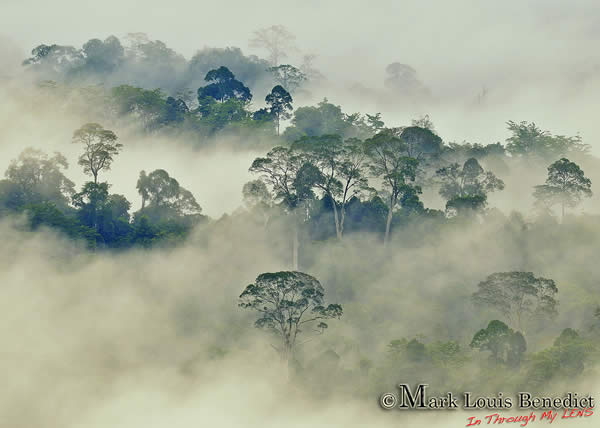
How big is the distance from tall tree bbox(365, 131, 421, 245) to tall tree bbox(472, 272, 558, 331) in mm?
14579

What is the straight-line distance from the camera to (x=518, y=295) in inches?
2936

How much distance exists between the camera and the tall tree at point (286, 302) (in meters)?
73.4

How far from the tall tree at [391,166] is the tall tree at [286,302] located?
15.7 meters

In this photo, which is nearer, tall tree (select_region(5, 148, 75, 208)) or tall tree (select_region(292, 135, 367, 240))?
tall tree (select_region(292, 135, 367, 240))

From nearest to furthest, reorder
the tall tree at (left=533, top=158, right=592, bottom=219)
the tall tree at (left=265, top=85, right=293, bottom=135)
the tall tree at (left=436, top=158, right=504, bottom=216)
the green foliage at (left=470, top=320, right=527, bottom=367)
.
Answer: the green foliage at (left=470, top=320, right=527, bottom=367) < the tall tree at (left=533, top=158, right=592, bottom=219) < the tall tree at (left=436, top=158, right=504, bottom=216) < the tall tree at (left=265, top=85, right=293, bottom=135)

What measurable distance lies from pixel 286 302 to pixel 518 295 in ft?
57.7

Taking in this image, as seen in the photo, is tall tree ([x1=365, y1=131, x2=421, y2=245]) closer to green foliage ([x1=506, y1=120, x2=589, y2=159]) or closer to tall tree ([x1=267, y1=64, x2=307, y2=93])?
green foliage ([x1=506, y1=120, x2=589, y2=159])

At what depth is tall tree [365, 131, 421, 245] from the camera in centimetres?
8906

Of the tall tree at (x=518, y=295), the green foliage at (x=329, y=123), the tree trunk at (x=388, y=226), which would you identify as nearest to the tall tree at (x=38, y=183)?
the tree trunk at (x=388, y=226)

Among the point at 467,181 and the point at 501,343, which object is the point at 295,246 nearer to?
the point at 467,181

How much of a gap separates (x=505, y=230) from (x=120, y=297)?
34.8m

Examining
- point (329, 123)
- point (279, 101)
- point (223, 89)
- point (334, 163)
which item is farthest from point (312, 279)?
point (223, 89)

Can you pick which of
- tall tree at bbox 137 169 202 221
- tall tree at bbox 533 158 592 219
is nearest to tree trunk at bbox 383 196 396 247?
tall tree at bbox 533 158 592 219

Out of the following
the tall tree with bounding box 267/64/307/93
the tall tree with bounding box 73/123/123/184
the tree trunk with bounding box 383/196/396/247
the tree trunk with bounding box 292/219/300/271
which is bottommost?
the tree trunk with bounding box 292/219/300/271
